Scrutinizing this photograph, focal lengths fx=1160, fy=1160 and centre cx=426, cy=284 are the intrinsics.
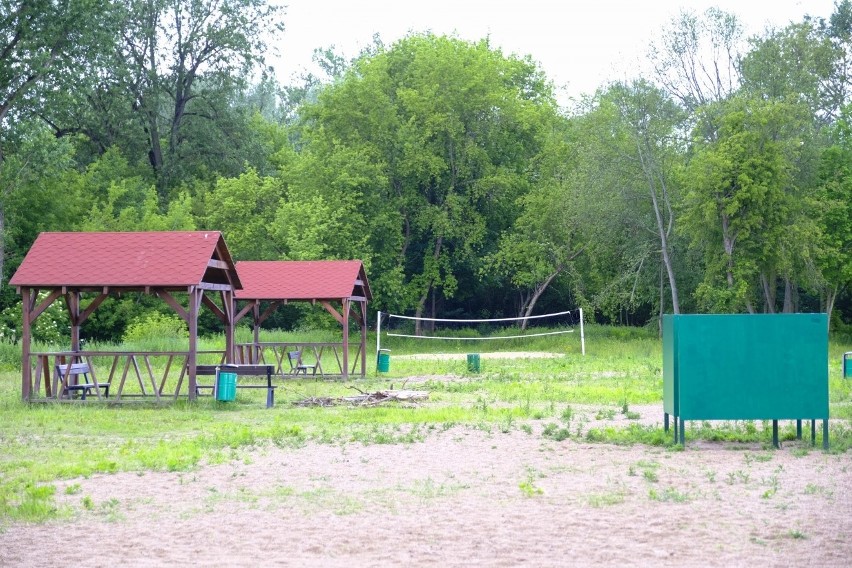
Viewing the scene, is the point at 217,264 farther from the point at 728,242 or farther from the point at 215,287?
the point at 728,242

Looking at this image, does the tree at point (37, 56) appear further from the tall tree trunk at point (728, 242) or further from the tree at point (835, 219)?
the tree at point (835, 219)

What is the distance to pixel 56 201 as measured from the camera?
150ft

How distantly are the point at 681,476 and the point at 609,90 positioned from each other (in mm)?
37271

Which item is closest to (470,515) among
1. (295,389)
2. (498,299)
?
(295,389)

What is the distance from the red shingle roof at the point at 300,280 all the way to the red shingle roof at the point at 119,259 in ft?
18.9

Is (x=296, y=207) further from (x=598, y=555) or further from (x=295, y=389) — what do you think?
(x=598, y=555)

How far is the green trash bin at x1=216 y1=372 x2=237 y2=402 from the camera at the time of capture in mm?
19141

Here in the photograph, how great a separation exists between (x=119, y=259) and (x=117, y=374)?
8.00 meters

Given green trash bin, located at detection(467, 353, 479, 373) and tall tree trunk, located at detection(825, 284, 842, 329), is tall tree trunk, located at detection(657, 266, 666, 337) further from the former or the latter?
green trash bin, located at detection(467, 353, 479, 373)

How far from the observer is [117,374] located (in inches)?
1096

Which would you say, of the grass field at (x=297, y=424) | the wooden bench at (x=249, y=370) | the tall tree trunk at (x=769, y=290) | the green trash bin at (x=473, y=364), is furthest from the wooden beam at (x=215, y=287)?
the tall tree trunk at (x=769, y=290)

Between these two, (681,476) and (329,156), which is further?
(329,156)

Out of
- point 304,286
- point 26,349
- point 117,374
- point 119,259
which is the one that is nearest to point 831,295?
point 304,286

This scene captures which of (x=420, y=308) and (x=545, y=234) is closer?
(x=545, y=234)
